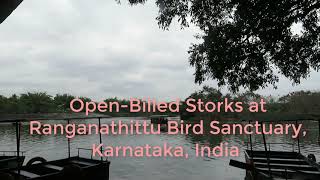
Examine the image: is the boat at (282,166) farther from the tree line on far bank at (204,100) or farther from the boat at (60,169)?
the tree line on far bank at (204,100)

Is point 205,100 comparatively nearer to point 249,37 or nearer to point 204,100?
point 204,100

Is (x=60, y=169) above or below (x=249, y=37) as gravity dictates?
below

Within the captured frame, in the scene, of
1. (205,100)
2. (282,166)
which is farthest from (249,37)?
(205,100)

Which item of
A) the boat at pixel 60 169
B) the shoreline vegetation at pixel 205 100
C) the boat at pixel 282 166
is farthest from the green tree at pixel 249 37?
the shoreline vegetation at pixel 205 100

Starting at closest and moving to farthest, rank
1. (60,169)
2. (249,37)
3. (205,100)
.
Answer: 1. (249,37)
2. (60,169)
3. (205,100)

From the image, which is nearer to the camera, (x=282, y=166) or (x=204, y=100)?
(x=282, y=166)

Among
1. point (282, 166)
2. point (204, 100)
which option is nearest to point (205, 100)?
point (204, 100)

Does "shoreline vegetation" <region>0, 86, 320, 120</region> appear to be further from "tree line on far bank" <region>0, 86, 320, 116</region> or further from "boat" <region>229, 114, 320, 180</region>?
"boat" <region>229, 114, 320, 180</region>

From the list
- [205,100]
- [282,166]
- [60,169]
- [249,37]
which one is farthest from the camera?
[205,100]

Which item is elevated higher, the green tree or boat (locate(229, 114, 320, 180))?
the green tree

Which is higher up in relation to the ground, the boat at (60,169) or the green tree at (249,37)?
the green tree at (249,37)

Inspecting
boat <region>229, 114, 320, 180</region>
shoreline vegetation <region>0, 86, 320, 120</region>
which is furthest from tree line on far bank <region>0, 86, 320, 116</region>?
boat <region>229, 114, 320, 180</region>

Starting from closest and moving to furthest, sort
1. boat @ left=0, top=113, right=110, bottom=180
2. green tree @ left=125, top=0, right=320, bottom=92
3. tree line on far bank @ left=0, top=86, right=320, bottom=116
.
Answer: green tree @ left=125, top=0, right=320, bottom=92
boat @ left=0, top=113, right=110, bottom=180
tree line on far bank @ left=0, top=86, right=320, bottom=116

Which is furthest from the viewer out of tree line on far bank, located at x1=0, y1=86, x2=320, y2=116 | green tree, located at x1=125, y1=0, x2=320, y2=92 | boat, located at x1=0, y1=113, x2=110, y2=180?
tree line on far bank, located at x1=0, y1=86, x2=320, y2=116
